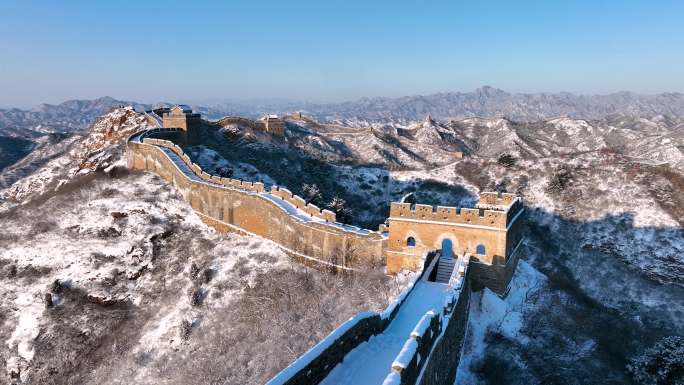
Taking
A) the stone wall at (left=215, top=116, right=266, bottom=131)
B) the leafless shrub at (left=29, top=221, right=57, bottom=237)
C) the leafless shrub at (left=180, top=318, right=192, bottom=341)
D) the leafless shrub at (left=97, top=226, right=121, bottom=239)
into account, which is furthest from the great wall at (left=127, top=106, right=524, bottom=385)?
the stone wall at (left=215, top=116, right=266, bottom=131)

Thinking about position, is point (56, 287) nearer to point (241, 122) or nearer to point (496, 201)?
point (496, 201)

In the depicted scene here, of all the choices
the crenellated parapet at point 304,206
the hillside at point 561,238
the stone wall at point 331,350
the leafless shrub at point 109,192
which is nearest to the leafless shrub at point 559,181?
the hillside at point 561,238

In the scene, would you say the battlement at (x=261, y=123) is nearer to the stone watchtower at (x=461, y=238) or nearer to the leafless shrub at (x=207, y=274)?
the leafless shrub at (x=207, y=274)

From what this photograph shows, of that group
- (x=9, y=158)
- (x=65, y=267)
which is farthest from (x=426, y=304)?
(x=9, y=158)

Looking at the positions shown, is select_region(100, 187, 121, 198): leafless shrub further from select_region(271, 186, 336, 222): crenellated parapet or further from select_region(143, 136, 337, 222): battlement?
select_region(271, 186, 336, 222): crenellated parapet

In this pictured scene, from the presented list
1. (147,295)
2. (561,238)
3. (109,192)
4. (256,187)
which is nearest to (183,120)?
(109,192)

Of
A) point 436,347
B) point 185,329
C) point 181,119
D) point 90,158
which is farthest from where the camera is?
point 90,158
